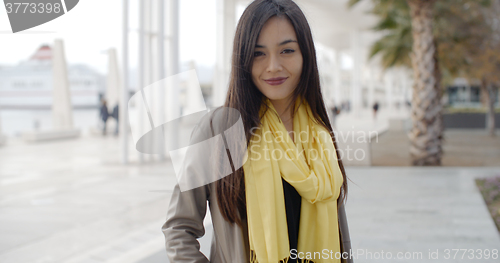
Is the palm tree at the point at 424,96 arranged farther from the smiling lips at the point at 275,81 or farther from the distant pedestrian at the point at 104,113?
the distant pedestrian at the point at 104,113

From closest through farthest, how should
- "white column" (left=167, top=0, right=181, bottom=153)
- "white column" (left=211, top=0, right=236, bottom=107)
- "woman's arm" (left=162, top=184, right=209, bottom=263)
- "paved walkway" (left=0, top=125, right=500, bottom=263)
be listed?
"woman's arm" (left=162, top=184, right=209, bottom=263)
"paved walkway" (left=0, top=125, right=500, bottom=263)
"white column" (left=167, top=0, right=181, bottom=153)
"white column" (left=211, top=0, right=236, bottom=107)

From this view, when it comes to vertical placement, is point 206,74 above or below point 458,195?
above

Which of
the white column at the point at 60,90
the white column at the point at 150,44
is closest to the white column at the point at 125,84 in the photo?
the white column at the point at 150,44

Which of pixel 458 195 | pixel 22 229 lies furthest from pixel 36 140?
pixel 458 195

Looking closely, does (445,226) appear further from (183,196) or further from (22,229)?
(22,229)

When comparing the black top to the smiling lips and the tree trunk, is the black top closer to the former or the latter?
the smiling lips

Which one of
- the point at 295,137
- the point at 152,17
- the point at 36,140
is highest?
the point at 152,17

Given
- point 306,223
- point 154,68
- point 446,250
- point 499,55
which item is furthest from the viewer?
point 499,55

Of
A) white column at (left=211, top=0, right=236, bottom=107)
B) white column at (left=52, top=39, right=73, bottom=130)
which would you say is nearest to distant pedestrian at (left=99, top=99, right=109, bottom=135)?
white column at (left=52, top=39, right=73, bottom=130)

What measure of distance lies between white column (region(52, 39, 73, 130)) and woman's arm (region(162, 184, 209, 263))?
18.2 meters

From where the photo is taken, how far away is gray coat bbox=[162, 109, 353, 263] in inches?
50.3

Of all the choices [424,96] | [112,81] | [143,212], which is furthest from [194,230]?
[112,81]

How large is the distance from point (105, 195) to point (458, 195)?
512 centimetres

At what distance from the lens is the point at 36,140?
623 inches
